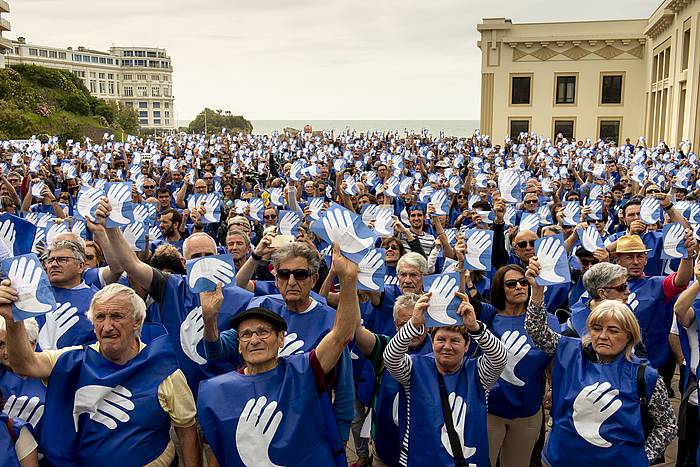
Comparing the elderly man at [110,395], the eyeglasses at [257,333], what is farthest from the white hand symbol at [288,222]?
the eyeglasses at [257,333]

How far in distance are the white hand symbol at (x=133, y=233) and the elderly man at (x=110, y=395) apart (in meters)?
2.65

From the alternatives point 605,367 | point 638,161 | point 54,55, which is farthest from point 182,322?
point 54,55

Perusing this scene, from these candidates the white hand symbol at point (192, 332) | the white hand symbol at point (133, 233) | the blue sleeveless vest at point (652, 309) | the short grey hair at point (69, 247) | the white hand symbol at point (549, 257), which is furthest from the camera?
the white hand symbol at point (133, 233)

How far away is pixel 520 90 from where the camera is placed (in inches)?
1737

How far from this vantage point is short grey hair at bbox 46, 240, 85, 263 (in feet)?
14.6

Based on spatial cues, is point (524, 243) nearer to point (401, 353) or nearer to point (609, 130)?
point (401, 353)

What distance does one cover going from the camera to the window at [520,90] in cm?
4397

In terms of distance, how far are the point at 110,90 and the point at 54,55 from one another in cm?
1600

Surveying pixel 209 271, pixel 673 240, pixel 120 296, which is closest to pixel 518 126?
pixel 673 240

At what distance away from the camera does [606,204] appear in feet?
31.1

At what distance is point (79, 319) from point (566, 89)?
44.0m

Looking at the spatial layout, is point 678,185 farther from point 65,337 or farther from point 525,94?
point 525,94

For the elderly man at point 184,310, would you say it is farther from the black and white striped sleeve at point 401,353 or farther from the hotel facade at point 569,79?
the hotel facade at point 569,79

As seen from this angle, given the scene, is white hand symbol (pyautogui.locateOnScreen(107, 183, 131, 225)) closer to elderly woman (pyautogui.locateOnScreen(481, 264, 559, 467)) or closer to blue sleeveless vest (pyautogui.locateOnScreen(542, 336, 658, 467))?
elderly woman (pyautogui.locateOnScreen(481, 264, 559, 467))
